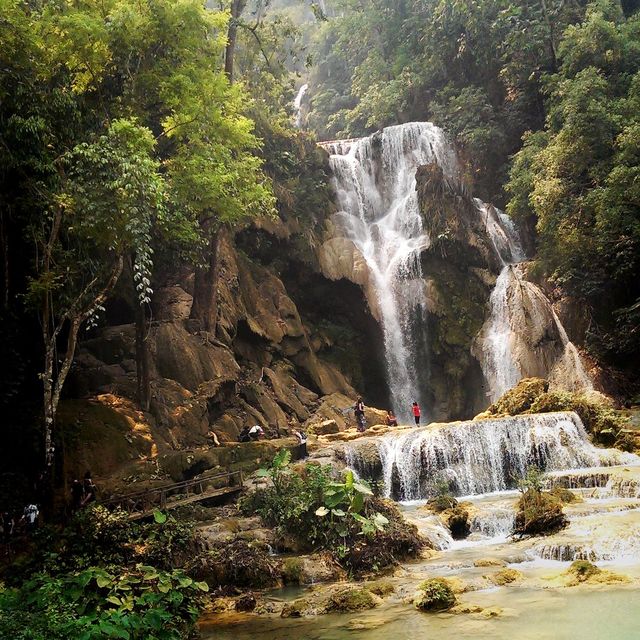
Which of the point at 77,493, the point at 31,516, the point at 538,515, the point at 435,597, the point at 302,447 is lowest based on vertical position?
the point at 435,597

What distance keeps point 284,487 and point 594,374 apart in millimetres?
13537

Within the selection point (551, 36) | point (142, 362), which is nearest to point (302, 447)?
point (142, 362)

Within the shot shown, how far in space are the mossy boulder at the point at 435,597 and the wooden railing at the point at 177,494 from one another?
6149 mm

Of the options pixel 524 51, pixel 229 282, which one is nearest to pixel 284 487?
pixel 229 282

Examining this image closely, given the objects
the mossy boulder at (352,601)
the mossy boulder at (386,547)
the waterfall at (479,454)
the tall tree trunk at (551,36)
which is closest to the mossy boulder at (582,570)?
the mossy boulder at (352,601)

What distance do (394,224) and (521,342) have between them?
8951 mm

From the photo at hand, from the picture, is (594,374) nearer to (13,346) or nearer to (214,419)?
(214,419)

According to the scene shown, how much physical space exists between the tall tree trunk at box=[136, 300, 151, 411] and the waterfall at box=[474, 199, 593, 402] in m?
13.4

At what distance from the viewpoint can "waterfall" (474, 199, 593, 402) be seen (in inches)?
880

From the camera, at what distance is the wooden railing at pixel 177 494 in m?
12.6

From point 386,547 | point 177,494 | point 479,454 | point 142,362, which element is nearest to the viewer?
point 386,547

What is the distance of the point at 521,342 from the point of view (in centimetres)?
2348

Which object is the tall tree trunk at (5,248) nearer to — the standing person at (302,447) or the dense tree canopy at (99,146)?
the dense tree canopy at (99,146)

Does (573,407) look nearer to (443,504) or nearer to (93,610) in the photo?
(443,504)
